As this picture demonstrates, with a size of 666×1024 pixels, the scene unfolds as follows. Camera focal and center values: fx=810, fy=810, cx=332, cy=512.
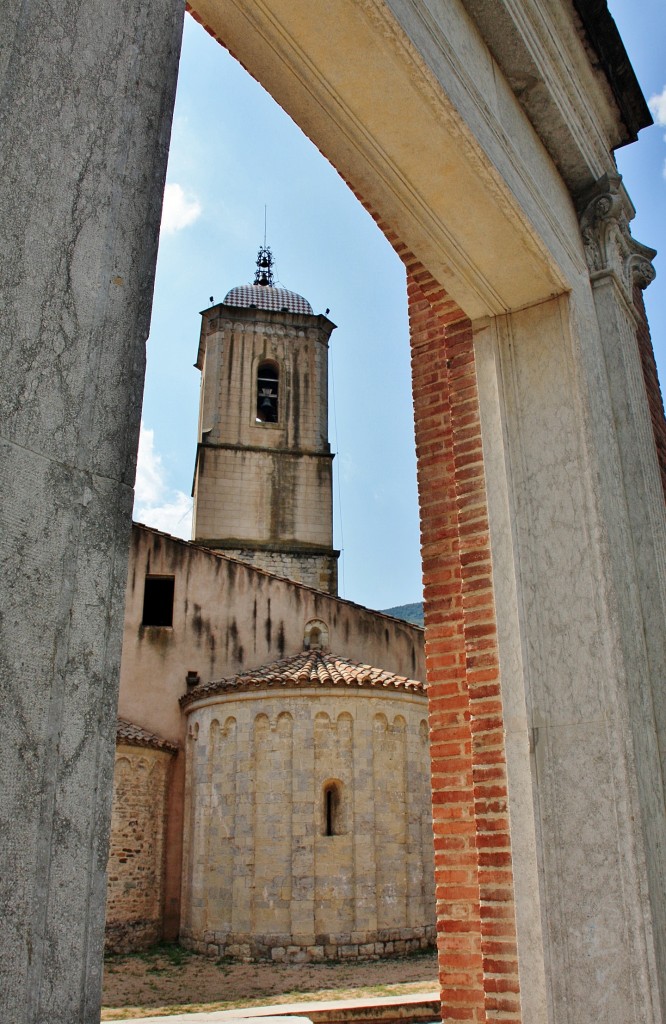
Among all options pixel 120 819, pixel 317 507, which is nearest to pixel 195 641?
pixel 120 819

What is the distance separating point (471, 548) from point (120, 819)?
42.1 ft

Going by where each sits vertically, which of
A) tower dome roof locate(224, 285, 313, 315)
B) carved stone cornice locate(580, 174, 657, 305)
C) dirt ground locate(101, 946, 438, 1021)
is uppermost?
tower dome roof locate(224, 285, 313, 315)

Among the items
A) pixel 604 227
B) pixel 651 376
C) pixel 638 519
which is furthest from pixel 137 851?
pixel 604 227

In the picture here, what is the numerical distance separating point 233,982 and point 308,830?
262cm

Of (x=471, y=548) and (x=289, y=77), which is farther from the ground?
(x=289, y=77)

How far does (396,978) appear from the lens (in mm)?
11438

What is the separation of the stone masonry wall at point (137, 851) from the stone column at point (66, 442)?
13970 millimetres

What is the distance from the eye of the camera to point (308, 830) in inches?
533

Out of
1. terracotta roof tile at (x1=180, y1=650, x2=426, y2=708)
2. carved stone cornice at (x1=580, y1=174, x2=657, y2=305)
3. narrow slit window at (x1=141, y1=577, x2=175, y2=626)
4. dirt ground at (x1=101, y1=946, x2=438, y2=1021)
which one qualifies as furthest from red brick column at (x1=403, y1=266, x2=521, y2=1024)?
narrow slit window at (x1=141, y1=577, x2=175, y2=626)

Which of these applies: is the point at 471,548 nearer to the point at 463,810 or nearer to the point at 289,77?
the point at 463,810

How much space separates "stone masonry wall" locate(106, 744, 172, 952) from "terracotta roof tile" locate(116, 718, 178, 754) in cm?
14

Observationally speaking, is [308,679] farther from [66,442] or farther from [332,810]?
[66,442]

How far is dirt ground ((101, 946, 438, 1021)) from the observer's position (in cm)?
1032

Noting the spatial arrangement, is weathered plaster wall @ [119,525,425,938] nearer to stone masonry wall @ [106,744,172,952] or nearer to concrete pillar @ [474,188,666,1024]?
stone masonry wall @ [106,744,172,952]
